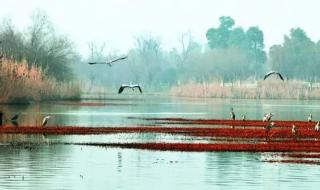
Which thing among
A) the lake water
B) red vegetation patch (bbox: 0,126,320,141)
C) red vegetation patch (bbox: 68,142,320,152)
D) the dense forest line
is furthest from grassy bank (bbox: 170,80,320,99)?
the lake water

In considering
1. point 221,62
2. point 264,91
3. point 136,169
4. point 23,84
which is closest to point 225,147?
point 136,169

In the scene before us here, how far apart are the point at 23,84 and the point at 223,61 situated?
9589 cm

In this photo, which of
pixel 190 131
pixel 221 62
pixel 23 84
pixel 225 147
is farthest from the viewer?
pixel 221 62

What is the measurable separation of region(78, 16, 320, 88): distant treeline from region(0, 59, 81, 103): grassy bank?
209 ft

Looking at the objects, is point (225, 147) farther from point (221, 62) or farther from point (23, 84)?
point (221, 62)

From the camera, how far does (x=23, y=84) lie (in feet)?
250

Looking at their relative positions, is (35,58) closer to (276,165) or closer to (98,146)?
(98,146)

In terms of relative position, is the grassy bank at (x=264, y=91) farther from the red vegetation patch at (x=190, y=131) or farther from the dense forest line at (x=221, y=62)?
the red vegetation patch at (x=190, y=131)

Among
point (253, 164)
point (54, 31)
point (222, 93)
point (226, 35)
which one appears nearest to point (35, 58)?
point (54, 31)

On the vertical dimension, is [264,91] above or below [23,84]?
below

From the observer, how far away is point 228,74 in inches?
6540

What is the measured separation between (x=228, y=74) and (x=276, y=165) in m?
135

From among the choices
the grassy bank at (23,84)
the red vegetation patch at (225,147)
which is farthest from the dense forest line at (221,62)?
the red vegetation patch at (225,147)

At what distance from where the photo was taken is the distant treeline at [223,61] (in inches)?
6275
